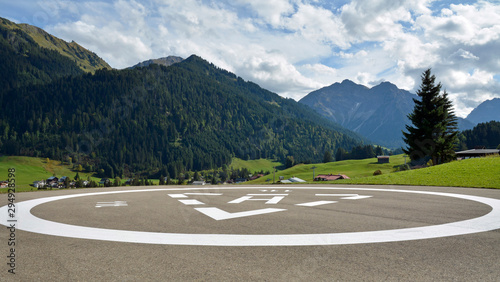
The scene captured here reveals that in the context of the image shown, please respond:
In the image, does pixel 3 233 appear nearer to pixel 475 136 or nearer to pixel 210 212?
pixel 210 212

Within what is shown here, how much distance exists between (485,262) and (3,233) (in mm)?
9345

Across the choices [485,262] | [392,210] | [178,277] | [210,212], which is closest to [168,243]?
[178,277]

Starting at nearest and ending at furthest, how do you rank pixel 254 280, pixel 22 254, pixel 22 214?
pixel 254 280
pixel 22 254
pixel 22 214

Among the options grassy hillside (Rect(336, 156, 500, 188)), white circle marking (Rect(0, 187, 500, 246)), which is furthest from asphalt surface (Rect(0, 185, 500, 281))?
grassy hillside (Rect(336, 156, 500, 188))

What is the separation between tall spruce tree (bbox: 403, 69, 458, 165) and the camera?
44.7m

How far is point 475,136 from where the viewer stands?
161m

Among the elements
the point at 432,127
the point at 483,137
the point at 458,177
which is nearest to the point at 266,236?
the point at 458,177

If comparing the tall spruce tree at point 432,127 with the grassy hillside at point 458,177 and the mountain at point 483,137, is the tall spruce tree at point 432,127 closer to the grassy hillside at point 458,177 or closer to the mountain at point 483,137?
the grassy hillside at point 458,177

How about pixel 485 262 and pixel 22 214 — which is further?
pixel 22 214

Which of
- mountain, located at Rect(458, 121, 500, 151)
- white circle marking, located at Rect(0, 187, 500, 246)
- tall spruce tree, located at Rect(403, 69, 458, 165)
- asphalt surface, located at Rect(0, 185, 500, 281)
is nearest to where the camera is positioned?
asphalt surface, located at Rect(0, 185, 500, 281)

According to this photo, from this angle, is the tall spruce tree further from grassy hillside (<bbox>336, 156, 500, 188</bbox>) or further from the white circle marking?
the white circle marking

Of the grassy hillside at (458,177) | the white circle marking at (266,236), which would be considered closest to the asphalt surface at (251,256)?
the white circle marking at (266,236)

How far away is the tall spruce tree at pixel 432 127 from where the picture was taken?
44719 mm

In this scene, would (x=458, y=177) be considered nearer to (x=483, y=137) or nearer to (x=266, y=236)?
(x=266, y=236)
